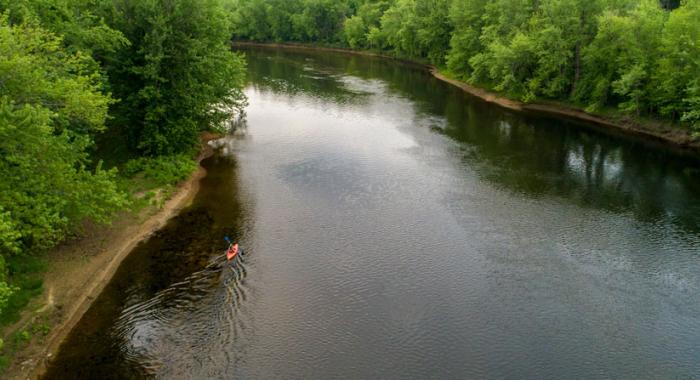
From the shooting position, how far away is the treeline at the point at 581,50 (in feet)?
178

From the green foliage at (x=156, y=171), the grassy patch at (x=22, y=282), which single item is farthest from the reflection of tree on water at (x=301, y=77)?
the grassy patch at (x=22, y=282)

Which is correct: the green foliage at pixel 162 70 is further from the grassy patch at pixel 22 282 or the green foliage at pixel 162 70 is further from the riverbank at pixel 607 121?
the riverbank at pixel 607 121

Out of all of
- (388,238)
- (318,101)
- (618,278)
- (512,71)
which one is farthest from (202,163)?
(512,71)

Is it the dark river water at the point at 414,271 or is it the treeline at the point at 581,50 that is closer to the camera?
the dark river water at the point at 414,271

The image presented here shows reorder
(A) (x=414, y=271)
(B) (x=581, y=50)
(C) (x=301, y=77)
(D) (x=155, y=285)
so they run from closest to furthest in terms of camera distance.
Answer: (D) (x=155, y=285), (A) (x=414, y=271), (B) (x=581, y=50), (C) (x=301, y=77)

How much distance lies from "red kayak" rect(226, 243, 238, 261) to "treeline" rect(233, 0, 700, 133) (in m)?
45.0

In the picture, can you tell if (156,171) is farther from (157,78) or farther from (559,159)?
(559,159)

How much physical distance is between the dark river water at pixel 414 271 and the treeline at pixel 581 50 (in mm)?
8758

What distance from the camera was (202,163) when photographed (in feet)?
154

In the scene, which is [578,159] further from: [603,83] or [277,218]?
[277,218]

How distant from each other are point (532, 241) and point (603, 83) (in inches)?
1440

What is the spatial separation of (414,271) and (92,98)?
1957cm

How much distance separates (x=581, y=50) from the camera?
64.3 m

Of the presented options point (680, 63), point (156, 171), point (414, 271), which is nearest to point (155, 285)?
point (156, 171)
